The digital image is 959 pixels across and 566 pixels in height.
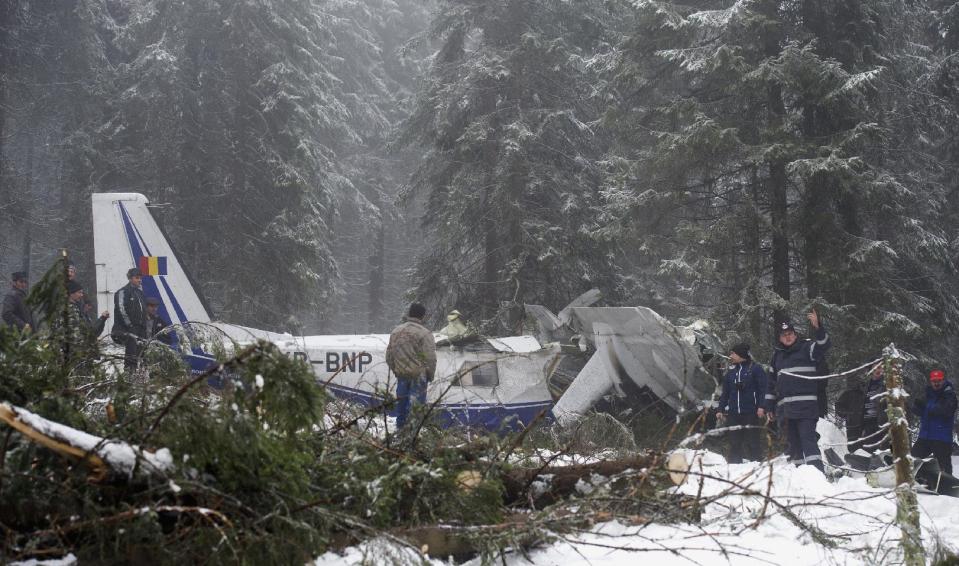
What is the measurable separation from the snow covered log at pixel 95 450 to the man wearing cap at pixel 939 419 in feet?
28.0

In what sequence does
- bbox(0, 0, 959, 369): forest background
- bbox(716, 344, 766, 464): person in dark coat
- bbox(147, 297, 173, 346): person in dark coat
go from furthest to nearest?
1. bbox(0, 0, 959, 369): forest background
2. bbox(147, 297, 173, 346): person in dark coat
3. bbox(716, 344, 766, 464): person in dark coat

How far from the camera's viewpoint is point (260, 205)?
60.1 feet

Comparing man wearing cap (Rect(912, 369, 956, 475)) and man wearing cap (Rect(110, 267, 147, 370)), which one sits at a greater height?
man wearing cap (Rect(110, 267, 147, 370))

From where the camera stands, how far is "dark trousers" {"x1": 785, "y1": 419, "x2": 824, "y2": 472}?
301 inches

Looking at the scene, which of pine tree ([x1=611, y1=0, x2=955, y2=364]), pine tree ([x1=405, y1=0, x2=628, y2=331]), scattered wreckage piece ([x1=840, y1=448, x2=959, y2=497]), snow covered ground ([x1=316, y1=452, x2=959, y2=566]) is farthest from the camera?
pine tree ([x1=405, y1=0, x2=628, y2=331])

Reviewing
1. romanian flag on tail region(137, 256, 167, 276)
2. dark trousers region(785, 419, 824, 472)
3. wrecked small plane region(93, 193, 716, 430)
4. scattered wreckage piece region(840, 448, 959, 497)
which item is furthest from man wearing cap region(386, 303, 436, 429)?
romanian flag on tail region(137, 256, 167, 276)

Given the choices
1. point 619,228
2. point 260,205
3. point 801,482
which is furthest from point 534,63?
point 801,482

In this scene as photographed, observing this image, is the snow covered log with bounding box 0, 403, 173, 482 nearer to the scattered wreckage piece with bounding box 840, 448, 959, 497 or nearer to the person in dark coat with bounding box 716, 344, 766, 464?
the scattered wreckage piece with bounding box 840, 448, 959, 497

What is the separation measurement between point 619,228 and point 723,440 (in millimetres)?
4799

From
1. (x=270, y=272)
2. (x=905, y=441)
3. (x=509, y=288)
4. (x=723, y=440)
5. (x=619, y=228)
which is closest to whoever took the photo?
(x=905, y=441)

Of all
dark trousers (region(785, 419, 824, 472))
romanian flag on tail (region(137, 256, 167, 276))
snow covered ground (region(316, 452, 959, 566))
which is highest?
romanian flag on tail (region(137, 256, 167, 276))

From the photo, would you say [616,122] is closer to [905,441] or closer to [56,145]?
[905,441]

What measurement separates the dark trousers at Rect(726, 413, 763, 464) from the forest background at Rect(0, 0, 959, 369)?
3695mm

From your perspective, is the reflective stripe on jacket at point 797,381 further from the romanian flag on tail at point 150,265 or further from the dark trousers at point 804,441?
the romanian flag on tail at point 150,265
